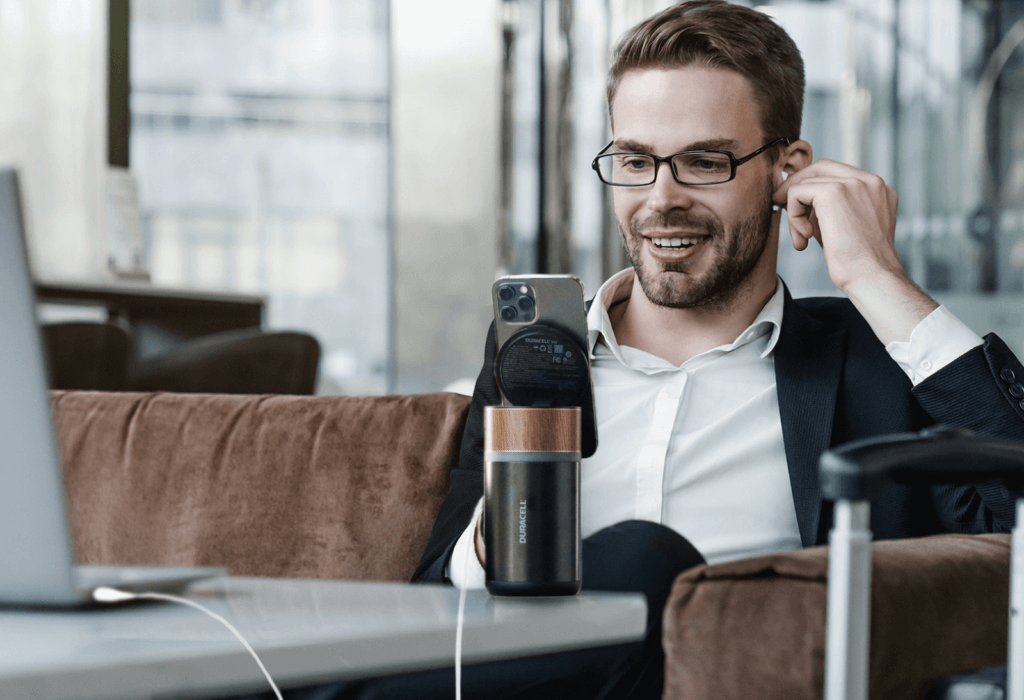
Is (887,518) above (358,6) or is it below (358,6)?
below

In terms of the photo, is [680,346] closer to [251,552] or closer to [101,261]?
[251,552]

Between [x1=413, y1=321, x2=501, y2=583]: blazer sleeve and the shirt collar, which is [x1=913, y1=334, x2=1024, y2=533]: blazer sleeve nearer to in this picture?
the shirt collar

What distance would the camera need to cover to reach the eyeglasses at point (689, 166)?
1328 mm

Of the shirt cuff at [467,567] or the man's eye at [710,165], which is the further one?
the man's eye at [710,165]

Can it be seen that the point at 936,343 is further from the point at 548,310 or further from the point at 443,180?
the point at 443,180

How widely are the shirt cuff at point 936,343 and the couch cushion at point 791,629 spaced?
0.37 metres

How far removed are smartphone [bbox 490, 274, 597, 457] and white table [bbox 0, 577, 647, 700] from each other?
14 cm

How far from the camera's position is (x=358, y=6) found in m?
4.54

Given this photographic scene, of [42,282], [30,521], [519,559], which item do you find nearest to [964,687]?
[519,559]

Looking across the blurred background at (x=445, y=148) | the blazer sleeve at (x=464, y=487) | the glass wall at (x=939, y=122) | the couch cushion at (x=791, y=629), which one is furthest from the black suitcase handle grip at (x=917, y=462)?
the glass wall at (x=939, y=122)

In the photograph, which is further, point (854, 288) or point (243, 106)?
point (243, 106)

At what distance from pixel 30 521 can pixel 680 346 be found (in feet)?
3.33

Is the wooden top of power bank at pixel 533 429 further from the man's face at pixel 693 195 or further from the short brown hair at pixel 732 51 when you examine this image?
the short brown hair at pixel 732 51

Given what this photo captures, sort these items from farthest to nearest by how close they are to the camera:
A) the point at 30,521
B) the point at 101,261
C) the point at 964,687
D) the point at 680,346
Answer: the point at 101,261 → the point at 680,346 → the point at 964,687 → the point at 30,521
